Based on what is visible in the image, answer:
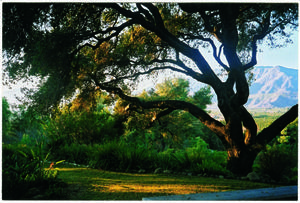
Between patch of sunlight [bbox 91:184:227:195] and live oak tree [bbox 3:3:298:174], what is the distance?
6.69 feet

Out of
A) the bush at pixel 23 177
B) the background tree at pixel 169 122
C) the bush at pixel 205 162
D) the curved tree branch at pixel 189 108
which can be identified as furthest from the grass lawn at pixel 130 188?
the background tree at pixel 169 122

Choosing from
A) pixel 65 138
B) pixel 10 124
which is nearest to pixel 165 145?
pixel 65 138

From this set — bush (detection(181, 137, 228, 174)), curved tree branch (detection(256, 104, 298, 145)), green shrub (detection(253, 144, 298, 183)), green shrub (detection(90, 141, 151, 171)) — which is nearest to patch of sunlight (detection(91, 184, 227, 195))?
bush (detection(181, 137, 228, 174))

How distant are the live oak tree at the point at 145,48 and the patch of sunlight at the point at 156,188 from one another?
2.04 meters

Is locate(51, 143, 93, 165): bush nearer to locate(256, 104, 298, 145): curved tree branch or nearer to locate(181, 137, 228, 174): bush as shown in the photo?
locate(181, 137, 228, 174): bush

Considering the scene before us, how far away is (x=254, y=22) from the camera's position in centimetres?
757

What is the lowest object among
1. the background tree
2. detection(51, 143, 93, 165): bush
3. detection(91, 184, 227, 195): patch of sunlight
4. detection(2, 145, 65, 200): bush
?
detection(91, 184, 227, 195): patch of sunlight

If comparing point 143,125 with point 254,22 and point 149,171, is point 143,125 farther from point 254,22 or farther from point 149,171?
point 254,22

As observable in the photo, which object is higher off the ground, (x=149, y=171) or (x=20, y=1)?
(x=20, y=1)

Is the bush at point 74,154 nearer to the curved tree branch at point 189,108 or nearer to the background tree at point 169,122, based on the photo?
the background tree at point 169,122

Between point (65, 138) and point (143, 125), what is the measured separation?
3883mm

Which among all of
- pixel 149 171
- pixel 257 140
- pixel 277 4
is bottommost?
pixel 149 171

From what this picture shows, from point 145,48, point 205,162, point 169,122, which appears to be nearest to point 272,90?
point 169,122

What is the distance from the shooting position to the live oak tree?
17.5 feet
